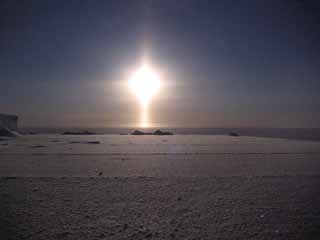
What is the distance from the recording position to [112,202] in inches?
225

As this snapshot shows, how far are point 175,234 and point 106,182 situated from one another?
156 inches

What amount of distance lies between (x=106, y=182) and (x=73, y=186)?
40.8 inches

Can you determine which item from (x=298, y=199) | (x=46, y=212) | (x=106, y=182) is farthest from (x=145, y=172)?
(x=298, y=199)

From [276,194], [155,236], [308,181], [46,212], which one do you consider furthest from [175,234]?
[308,181]

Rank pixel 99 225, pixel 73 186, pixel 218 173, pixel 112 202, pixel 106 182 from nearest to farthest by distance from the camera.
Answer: pixel 99 225, pixel 112 202, pixel 73 186, pixel 106 182, pixel 218 173

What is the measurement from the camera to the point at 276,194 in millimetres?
6312

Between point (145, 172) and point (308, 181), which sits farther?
point (145, 172)

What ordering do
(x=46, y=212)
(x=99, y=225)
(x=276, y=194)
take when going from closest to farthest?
(x=99, y=225) → (x=46, y=212) → (x=276, y=194)

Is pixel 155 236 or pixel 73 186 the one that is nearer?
pixel 155 236

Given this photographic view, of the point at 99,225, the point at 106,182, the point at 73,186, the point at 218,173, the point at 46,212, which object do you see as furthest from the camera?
the point at 218,173

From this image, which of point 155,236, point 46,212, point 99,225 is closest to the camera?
point 155,236

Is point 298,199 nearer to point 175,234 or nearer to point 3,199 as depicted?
point 175,234

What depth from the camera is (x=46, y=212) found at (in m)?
5.05

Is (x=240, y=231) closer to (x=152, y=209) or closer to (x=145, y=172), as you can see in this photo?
(x=152, y=209)
